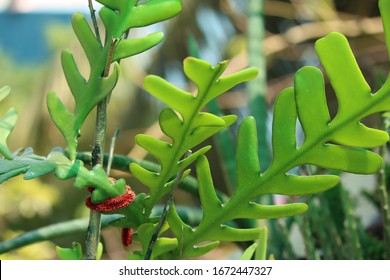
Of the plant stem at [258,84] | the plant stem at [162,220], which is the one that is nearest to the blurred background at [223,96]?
the plant stem at [258,84]

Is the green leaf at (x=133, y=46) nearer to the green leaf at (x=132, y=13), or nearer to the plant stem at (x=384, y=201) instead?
the green leaf at (x=132, y=13)

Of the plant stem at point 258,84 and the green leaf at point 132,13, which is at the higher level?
the green leaf at point 132,13

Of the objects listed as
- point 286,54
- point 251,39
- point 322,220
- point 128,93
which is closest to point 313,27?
point 286,54

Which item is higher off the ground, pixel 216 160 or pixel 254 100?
pixel 254 100

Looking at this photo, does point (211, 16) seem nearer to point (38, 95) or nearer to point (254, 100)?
point (38, 95)

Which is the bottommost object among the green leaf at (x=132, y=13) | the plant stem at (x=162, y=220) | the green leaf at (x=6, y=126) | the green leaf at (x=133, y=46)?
the plant stem at (x=162, y=220)

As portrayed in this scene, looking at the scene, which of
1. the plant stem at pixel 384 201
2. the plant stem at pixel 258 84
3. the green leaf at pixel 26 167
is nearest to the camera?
the green leaf at pixel 26 167

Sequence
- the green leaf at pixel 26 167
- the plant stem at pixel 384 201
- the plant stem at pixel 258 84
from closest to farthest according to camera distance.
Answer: the green leaf at pixel 26 167 < the plant stem at pixel 384 201 < the plant stem at pixel 258 84

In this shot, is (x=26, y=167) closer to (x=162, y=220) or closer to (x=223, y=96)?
(x=162, y=220)

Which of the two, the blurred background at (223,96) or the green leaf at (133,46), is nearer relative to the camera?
the green leaf at (133,46)
